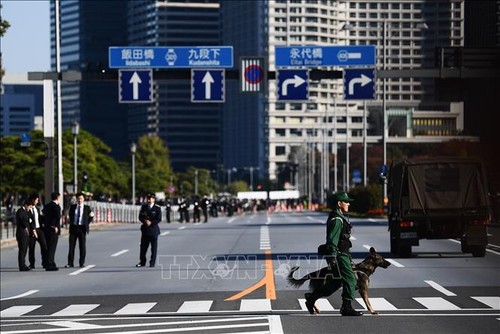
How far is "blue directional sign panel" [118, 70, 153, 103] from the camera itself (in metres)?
52.9

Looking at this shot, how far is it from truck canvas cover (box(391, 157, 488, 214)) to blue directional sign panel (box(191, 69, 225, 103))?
20.7m

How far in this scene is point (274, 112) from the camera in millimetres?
162375

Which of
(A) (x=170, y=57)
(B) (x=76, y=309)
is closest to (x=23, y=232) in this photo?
(B) (x=76, y=309)

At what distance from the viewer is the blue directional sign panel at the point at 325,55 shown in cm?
5353

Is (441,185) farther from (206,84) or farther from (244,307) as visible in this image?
(206,84)

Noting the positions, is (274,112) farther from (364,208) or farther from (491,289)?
(491,289)

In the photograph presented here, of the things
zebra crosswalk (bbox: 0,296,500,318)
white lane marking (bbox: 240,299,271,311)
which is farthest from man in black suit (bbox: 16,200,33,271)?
white lane marking (bbox: 240,299,271,311)

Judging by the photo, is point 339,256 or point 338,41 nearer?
point 339,256

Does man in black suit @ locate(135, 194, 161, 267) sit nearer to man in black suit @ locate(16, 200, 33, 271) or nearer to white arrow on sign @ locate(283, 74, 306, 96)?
man in black suit @ locate(16, 200, 33, 271)

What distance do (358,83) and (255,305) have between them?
112 feet

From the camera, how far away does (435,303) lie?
21.1 meters

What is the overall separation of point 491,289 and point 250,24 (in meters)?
95.6

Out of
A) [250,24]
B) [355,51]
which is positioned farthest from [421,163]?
[250,24]

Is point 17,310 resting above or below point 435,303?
below
